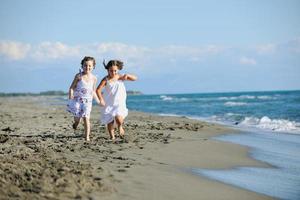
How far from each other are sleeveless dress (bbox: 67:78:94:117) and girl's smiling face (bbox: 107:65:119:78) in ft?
1.64

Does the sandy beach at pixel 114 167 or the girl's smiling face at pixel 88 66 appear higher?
the girl's smiling face at pixel 88 66

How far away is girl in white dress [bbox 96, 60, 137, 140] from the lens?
8.38 metres

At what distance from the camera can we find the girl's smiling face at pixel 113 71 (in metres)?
8.46

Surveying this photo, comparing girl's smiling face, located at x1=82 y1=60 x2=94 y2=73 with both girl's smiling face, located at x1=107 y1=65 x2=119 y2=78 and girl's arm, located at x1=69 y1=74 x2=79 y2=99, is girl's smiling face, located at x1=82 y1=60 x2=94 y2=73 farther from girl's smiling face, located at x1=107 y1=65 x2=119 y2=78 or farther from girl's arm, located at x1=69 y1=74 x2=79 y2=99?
girl's smiling face, located at x1=107 y1=65 x2=119 y2=78

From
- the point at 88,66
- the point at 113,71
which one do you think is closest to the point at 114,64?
the point at 113,71

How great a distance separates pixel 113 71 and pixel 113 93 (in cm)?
46

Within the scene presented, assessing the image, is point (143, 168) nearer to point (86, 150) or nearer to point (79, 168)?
point (79, 168)

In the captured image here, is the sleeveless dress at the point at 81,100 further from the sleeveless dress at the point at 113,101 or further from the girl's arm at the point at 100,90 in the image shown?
the sleeveless dress at the point at 113,101

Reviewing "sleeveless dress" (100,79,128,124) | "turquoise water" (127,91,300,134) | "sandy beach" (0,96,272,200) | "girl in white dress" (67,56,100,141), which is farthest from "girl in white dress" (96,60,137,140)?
"turquoise water" (127,91,300,134)

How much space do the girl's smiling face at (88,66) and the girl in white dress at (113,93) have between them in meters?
0.30

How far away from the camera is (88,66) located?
8.45 meters

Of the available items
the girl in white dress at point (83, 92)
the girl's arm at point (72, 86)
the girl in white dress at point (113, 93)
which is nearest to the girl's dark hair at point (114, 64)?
the girl in white dress at point (113, 93)

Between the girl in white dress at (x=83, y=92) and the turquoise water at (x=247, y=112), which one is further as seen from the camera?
the turquoise water at (x=247, y=112)

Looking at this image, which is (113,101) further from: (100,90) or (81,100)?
(81,100)
